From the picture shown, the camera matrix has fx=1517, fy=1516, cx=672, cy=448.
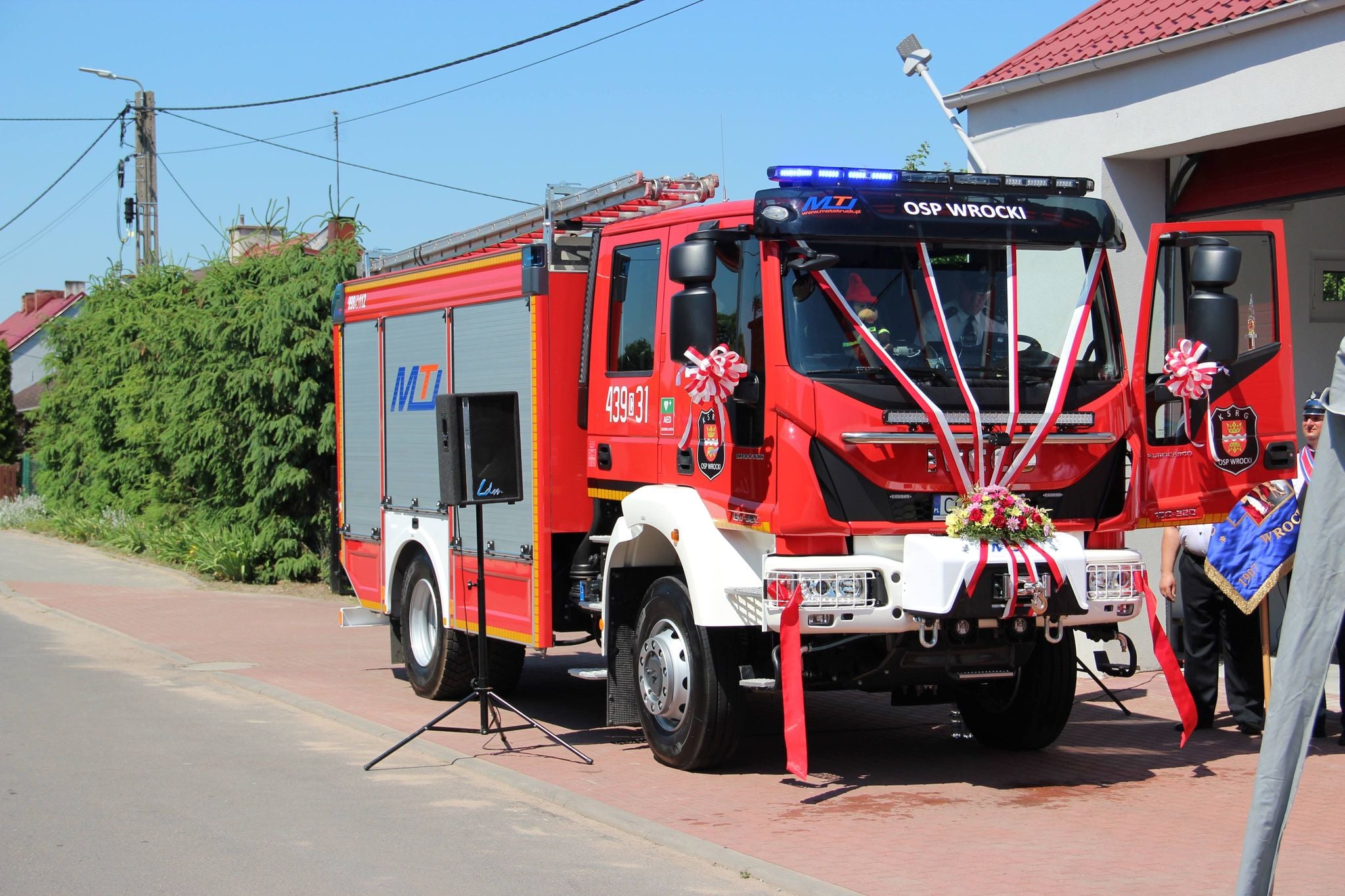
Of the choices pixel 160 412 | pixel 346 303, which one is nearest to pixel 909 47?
pixel 346 303

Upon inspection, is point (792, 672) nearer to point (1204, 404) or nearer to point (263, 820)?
point (263, 820)

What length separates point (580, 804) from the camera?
7918 millimetres

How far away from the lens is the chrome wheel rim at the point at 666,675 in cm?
856

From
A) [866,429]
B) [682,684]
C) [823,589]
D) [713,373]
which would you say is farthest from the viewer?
[682,684]

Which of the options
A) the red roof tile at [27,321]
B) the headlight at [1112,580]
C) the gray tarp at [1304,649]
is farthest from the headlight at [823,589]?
the red roof tile at [27,321]

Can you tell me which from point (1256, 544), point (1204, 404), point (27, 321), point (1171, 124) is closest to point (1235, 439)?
point (1204, 404)

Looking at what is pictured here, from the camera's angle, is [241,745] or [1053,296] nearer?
[1053,296]

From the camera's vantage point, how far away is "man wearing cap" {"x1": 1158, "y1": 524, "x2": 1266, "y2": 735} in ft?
→ 31.9

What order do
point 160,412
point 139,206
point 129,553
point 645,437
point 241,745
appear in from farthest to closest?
point 139,206
point 129,553
point 160,412
point 241,745
point 645,437

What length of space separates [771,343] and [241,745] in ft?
14.8

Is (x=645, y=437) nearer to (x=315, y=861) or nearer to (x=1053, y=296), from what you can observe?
(x=1053, y=296)

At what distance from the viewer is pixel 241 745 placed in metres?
9.77

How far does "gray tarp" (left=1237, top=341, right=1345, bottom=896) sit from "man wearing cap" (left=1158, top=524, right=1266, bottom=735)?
576 centimetres

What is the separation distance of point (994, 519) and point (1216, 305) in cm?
176
